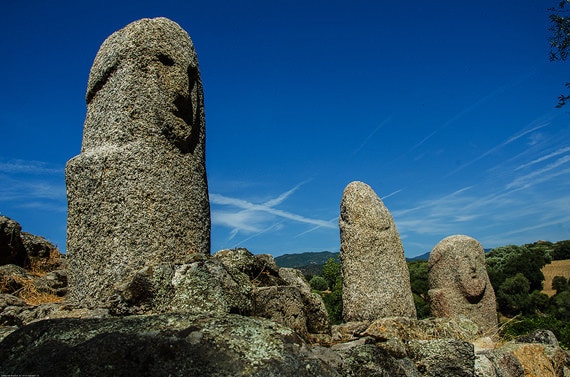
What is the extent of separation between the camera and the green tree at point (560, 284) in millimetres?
37450

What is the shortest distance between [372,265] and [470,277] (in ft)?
15.6

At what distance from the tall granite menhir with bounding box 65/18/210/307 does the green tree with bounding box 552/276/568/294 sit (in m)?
39.9

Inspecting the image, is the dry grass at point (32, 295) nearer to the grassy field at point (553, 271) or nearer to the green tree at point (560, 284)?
the green tree at point (560, 284)

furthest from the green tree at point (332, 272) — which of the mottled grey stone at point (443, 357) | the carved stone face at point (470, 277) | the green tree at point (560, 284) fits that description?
the green tree at point (560, 284)

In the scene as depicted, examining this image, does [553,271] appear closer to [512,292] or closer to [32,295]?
[512,292]

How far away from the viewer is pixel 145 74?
5320 mm

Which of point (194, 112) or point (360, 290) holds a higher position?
point (194, 112)

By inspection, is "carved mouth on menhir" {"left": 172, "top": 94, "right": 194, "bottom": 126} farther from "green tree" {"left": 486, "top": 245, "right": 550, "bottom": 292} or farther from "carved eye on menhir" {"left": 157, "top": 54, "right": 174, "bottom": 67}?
"green tree" {"left": 486, "top": 245, "right": 550, "bottom": 292}

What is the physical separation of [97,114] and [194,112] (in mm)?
1124

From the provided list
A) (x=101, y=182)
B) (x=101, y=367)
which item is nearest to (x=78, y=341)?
(x=101, y=367)

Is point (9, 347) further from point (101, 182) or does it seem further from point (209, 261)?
point (101, 182)

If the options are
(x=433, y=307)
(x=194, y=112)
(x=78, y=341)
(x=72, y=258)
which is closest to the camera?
(x=78, y=341)

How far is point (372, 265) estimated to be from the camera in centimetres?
916

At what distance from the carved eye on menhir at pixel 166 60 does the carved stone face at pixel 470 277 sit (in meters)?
9.91
